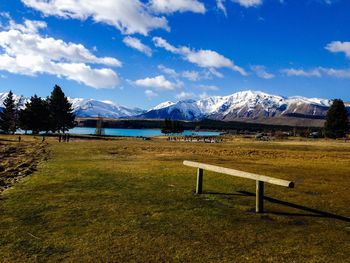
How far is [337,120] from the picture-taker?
106062 mm

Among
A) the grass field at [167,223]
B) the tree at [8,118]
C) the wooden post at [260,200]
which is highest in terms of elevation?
the tree at [8,118]

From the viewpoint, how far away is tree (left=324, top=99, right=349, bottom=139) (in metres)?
106

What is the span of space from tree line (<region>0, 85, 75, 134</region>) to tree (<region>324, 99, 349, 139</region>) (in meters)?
88.2

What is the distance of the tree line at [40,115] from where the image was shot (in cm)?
10825

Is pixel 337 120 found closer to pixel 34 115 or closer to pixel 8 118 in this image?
pixel 34 115

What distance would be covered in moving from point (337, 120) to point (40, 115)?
94.2m

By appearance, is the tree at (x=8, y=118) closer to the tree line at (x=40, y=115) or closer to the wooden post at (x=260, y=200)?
the tree line at (x=40, y=115)

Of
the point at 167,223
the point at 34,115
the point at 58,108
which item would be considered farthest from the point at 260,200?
the point at 58,108

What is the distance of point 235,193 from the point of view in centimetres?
1756

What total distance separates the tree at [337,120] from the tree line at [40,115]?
290 feet

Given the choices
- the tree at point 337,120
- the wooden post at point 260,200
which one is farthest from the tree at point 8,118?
the wooden post at point 260,200

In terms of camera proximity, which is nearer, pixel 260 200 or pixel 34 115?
pixel 260 200

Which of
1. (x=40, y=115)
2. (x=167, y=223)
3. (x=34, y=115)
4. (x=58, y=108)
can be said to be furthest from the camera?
(x=58, y=108)

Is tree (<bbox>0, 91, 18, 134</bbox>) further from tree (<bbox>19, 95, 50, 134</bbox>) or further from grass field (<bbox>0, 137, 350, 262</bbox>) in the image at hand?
grass field (<bbox>0, 137, 350, 262</bbox>)
